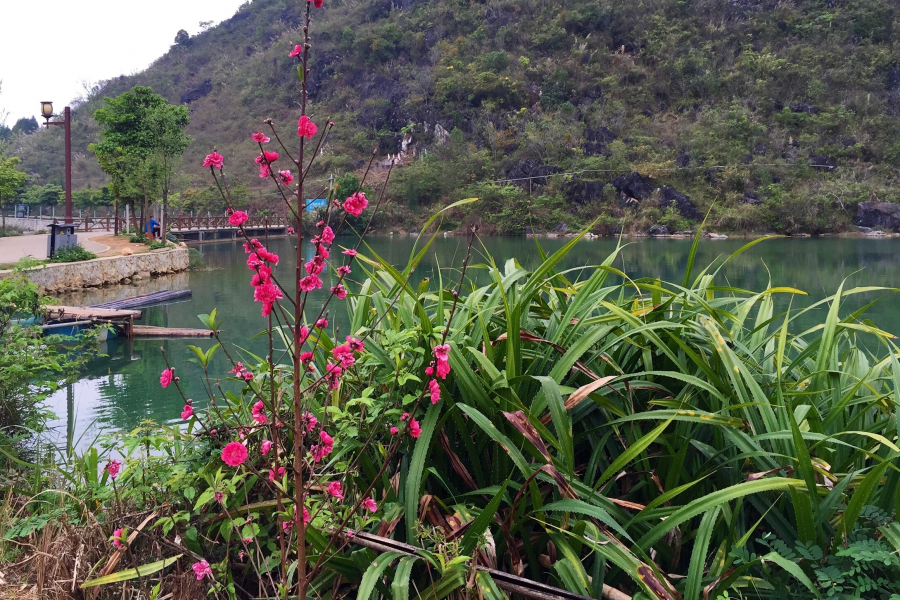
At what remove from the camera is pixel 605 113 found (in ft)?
125

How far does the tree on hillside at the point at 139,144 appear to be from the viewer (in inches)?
688

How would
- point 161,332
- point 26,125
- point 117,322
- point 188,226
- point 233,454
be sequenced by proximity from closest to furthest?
point 233,454 → point 117,322 → point 161,332 → point 188,226 → point 26,125

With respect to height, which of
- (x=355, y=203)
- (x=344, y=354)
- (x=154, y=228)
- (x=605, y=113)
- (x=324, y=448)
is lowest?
(x=154, y=228)

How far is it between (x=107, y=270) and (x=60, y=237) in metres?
0.99

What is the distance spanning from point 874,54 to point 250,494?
4488 cm

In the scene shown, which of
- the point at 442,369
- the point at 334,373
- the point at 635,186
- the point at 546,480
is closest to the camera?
the point at 442,369

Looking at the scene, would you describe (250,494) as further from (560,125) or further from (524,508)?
(560,125)

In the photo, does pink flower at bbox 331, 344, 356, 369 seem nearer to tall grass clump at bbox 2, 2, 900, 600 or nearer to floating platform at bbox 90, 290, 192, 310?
tall grass clump at bbox 2, 2, 900, 600

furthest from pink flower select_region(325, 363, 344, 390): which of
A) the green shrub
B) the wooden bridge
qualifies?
the wooden bridge

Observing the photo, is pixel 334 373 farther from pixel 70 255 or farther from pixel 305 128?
pixel 70 255

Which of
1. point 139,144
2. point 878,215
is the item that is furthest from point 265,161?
point 878,215

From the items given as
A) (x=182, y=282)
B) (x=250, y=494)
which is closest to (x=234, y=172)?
(x=182, y=282)

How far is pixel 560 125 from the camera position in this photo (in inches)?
1428

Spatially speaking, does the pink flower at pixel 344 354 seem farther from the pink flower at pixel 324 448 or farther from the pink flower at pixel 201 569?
the pink flower at pixel 201 569
